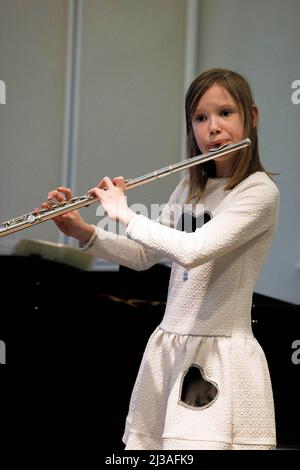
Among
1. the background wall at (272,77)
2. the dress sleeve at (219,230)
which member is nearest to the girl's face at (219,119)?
the dress sleeve at (219,230)

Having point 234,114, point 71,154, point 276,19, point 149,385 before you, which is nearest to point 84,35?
point 71,154

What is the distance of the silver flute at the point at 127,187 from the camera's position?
1.50 m

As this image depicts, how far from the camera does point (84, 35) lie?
236cm

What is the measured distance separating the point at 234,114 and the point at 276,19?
87 cm

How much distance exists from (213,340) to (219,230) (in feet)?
0.60

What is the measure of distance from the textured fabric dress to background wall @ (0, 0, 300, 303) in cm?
92

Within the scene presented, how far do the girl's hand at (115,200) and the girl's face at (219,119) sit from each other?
173 mm

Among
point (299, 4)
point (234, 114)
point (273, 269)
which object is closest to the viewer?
point (234, 114)

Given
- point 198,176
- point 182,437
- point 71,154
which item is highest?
point 71,154

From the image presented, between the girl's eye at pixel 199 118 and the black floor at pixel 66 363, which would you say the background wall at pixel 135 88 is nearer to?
the black floor at pixel 66 363

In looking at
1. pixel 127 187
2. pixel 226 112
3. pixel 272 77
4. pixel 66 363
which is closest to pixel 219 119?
pixel 226 112

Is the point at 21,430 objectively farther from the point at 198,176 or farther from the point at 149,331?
the point at 198,176

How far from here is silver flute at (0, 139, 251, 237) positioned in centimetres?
150

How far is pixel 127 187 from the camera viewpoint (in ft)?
4.99
